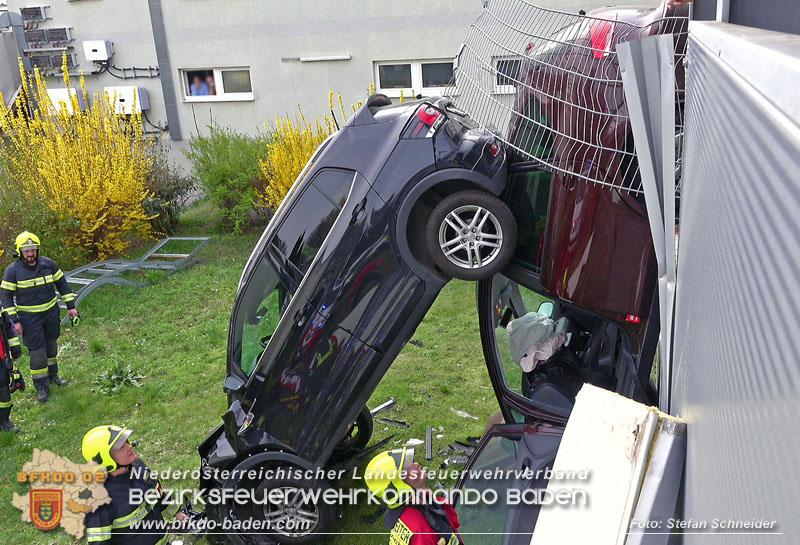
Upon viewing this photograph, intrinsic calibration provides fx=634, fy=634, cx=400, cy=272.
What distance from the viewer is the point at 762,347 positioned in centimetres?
53

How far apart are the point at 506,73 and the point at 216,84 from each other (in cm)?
1269

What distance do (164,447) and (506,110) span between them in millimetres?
4322

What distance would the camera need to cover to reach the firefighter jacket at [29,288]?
6.59 m

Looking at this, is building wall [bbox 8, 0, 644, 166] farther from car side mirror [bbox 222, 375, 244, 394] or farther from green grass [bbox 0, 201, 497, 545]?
car side mirror [bbox 222, 375, 244, 394]

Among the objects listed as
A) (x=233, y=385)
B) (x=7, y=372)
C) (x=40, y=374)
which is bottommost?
(x=40, y=374)

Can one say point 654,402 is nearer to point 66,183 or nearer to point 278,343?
point 278,343

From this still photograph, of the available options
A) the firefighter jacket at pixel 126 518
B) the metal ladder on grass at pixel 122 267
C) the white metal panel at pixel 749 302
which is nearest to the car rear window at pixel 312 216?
the firefighter jacket at pixel 126 518

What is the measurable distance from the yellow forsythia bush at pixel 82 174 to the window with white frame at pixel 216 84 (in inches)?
126

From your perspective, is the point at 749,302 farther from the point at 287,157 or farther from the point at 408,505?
the point at 287,157

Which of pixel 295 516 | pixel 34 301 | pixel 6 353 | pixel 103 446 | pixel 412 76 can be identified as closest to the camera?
pixel 103 446

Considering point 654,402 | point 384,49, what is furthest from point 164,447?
point 384,49

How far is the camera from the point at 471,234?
3.34 meters

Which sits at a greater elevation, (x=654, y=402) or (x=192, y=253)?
(x=654, y=402)

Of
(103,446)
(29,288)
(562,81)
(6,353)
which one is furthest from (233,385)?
(29,288)
